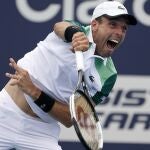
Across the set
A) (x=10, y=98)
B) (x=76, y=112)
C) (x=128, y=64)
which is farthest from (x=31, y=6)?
(x=76, y=112)

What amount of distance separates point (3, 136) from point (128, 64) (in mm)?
1791

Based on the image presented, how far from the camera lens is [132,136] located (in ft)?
22.3

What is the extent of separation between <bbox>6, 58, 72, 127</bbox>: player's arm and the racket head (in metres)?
0.27

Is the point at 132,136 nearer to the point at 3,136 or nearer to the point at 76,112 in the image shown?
the point at 3,136

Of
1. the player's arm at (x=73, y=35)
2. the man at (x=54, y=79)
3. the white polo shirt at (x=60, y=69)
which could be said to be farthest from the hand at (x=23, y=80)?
the player's arm at (x=73, y=35)

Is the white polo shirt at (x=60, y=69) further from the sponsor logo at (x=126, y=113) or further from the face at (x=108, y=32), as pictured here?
the sponsor logo at (x=126, y=113)

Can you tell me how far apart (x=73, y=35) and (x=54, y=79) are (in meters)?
0.37

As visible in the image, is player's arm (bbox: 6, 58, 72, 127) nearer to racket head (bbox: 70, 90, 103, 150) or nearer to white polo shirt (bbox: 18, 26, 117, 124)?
white polo shirt (bbox: 18, 26, 117, 124)

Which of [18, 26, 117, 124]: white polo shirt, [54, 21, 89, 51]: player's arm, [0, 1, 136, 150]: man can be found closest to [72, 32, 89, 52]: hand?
[54, 21, 89, 51]: player's arm

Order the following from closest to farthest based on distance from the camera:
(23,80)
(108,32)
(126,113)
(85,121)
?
A: (85,121) < (23,80) < (108,32) < (126,113)

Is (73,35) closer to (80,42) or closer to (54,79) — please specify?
(80,42)

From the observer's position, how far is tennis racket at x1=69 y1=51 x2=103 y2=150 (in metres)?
4.55

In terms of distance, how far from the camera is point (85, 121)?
15.4 feet

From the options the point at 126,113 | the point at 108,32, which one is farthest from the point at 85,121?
the point at 126,113
